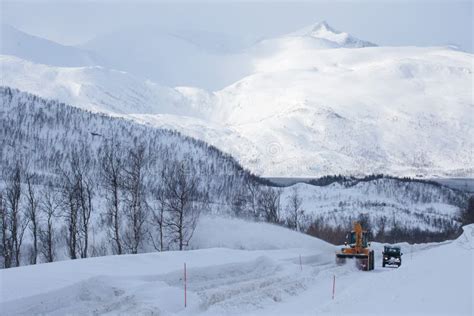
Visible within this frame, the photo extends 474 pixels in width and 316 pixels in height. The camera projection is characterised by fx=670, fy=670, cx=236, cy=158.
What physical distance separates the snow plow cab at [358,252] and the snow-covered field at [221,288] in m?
6.21

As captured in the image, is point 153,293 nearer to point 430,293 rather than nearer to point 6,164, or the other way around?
point 430,293

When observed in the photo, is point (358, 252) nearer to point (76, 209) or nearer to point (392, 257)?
point (392, 257)

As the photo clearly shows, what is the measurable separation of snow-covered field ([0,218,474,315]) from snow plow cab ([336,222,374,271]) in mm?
6211

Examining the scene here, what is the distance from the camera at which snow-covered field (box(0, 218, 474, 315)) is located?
22.2 meters

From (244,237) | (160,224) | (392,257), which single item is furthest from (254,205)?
(392,257)

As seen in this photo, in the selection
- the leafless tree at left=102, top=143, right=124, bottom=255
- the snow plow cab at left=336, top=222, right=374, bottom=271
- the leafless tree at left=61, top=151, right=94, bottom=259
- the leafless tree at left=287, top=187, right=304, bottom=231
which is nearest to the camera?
the snow plow cab at left=336, top=222, right=374, bottom=271

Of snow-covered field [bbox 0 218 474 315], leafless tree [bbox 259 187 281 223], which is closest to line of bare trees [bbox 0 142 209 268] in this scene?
snow-covered field [bbox 0 218 474 315]

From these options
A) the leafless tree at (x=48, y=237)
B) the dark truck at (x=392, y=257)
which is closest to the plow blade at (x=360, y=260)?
the dark truck at (x=392, y=257)

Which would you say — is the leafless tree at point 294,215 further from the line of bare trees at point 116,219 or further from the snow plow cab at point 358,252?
the snow plow cab at point 358,252

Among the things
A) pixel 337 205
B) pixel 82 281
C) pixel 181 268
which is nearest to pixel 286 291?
pixel 181 268

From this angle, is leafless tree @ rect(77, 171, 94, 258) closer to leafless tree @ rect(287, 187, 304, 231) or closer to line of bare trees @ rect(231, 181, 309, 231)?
line of bare trees @ rect(231, 181, 309, 231)

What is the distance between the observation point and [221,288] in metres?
28.0

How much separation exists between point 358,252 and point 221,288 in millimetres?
19163

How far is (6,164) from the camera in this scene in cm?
16138
